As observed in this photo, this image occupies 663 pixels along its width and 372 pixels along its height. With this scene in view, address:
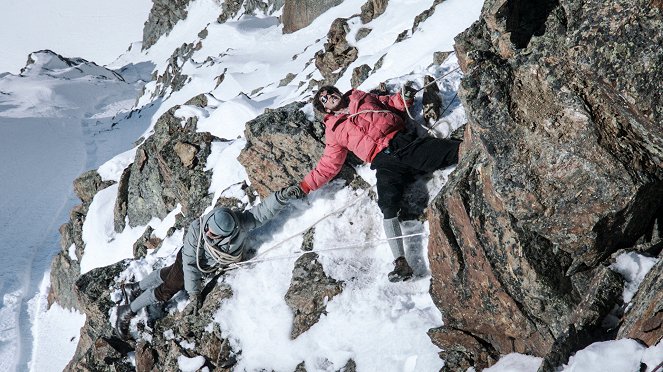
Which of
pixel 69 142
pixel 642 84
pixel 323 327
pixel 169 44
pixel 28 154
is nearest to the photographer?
pixel 642 84

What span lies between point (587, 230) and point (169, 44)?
43906 mm

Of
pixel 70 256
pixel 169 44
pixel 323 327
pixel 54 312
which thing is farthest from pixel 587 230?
pixel 169 44

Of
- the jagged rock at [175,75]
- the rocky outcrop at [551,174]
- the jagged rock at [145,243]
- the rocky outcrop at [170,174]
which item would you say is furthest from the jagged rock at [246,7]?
the rocky outcrop at [551,174]

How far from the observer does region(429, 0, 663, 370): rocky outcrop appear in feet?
11.0

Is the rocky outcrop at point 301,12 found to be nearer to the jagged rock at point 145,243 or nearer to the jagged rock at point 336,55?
the jagged rock at point 336,55

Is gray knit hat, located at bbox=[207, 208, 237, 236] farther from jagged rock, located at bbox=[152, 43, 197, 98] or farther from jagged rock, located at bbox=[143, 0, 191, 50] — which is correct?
jagged rock, located at bbox=[143, 0, 191, 50]

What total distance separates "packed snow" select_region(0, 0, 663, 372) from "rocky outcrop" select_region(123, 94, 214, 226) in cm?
36

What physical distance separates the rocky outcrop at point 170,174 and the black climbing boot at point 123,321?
2008mm

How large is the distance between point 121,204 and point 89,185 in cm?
Result: 273

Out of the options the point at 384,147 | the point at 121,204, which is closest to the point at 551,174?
the point at 384,147

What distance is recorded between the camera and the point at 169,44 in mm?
42875

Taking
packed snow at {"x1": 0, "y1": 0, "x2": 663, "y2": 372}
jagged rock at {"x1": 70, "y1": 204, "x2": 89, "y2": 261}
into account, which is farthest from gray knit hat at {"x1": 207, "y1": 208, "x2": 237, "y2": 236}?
jagged rock at {"x1": 70, "y1": 204, "x2": 89, "y2": 261}

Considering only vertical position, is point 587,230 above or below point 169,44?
below

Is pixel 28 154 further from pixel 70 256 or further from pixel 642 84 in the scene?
pixel 642 84
